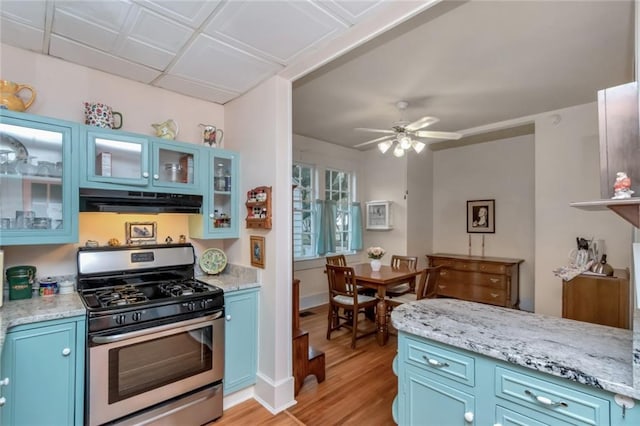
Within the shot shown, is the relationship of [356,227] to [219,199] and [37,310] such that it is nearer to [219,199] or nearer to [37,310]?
Answer: [219,199]

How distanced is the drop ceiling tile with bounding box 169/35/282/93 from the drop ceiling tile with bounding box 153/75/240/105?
9 cm

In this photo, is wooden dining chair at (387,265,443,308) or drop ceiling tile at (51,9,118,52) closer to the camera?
drop ceiling tile at (51,9,118,52)

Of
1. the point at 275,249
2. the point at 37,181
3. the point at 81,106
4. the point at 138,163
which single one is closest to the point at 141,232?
the point at 138,163

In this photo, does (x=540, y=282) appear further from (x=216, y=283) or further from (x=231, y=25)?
(x=231, y=25)

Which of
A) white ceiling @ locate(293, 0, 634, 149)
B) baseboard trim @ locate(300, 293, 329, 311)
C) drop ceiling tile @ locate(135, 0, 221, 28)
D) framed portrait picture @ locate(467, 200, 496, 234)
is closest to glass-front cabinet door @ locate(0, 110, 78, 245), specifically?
drop ceiling tile @ locate(135, 0, 221, 28)

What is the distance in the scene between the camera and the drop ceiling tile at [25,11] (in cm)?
166

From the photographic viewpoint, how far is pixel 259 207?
2.54 m

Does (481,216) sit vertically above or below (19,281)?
above

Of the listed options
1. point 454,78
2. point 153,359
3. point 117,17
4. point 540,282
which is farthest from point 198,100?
point 540,282

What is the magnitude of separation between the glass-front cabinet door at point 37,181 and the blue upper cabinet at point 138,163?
0.35 ft

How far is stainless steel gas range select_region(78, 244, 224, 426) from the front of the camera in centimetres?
184

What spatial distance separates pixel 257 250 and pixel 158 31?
1634 mm

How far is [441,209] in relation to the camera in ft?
19.0

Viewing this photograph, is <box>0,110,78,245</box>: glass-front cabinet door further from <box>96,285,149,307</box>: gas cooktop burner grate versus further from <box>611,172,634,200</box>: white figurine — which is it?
<box>611,172,634,200</box>: white figurine
